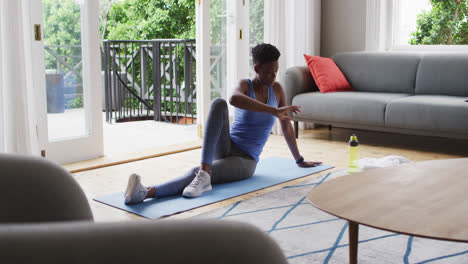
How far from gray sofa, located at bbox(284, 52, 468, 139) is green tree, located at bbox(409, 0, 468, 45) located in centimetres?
58

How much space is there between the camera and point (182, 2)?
29.8 ft

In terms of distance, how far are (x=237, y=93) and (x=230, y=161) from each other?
1.31ft

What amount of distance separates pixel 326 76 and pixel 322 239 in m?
2.88

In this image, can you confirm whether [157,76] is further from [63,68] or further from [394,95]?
[394,95]

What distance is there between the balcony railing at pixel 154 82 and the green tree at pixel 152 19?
2.39 meters

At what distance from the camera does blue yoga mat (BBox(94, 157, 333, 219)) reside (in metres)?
2.65

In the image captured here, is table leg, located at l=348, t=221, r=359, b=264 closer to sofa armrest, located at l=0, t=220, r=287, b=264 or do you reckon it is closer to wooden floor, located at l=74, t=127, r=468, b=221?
wooden floor, located at l=74, t=127, r=468, b=221

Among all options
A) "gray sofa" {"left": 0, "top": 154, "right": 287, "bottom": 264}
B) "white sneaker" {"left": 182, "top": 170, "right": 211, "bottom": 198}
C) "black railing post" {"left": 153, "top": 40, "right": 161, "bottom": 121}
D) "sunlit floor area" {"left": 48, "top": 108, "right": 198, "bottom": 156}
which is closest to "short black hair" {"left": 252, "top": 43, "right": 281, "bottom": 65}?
"white sneaker" {"left": 182, "top": 170, "right": 211, "bottom": 198}

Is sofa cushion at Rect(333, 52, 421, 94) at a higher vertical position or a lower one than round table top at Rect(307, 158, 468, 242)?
higher

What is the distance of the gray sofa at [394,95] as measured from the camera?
4023 mm

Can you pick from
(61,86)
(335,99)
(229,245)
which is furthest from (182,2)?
(229,245)

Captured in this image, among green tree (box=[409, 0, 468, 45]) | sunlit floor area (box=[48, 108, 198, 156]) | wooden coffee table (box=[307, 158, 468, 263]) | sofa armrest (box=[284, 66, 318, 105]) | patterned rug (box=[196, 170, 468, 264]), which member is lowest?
patterned rug (box=[196, 170, 468, 264])

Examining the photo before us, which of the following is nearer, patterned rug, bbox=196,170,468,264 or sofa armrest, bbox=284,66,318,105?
patterned rug, bbox=196,170,468,264

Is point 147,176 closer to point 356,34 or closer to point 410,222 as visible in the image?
point 410,222
